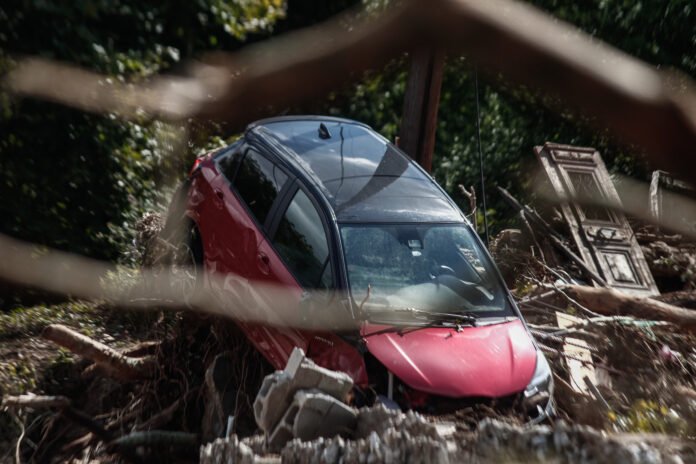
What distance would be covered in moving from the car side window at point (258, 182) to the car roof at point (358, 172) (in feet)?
0.48

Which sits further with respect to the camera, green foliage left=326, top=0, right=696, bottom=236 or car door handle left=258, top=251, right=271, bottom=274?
green foliage left=326, top=0, right=696, bottom=236

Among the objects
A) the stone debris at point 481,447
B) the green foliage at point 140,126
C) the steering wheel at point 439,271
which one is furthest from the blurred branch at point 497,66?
the steering wheel at point 439,271

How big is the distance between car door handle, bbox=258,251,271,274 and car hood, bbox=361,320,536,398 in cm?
101

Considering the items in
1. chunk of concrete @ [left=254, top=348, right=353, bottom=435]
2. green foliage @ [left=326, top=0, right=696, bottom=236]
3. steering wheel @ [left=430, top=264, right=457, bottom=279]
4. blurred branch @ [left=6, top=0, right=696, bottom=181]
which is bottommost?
blurred branch @ [left=6, top=0, right=696, bottom=181]

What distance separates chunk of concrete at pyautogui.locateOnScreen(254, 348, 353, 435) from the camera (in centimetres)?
450

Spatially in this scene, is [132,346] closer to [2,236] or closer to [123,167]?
[2,236]

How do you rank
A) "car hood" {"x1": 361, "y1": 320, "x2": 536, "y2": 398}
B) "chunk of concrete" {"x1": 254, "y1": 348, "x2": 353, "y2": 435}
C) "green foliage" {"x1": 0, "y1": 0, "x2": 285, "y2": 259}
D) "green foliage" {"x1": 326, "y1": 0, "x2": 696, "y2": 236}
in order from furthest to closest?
→ 1. "green foliage" {"x1": 326, "y1": 0, "x2": 696, "y2": 236}
2. "green foliage" {"x1": 0, "y1": 0, "x2": 285, "y2": 259}
3. "car hood" {"x1": 361, "y1": 320, "x2": 536, "y2": 398}
4. "chunk of concrete" {"x1": 254, "y1": 348, "x2": 353, "y2": 435}

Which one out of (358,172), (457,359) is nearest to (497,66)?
(457,359)

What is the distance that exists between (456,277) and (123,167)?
447 cm

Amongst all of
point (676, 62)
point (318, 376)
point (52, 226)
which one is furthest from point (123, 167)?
point (676, 62)

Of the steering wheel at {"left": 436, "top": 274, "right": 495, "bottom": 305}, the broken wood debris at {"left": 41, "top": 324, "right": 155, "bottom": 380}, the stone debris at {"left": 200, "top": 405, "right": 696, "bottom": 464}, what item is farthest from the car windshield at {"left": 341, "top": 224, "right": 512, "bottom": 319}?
the broken wood debris at {"left": 41, "top": 324, "right": 155, "bottom": 380}

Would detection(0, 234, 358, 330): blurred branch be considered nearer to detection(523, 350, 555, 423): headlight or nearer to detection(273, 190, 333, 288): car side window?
detection(273, 190, 333, 288): car side window

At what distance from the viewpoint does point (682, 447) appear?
11.1ft

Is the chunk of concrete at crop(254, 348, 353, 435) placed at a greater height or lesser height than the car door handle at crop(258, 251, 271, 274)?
lesser
